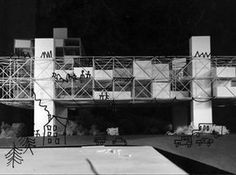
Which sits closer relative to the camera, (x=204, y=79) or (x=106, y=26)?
(x=204, y=79)

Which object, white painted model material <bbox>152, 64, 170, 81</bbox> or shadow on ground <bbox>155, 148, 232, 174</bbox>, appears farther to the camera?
white painted model material <bbox>152, 64, 170, 81</bbox>

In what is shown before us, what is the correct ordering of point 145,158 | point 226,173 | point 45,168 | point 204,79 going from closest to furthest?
point 45,168 → point 145,158 → point 226,173 → point 204,79

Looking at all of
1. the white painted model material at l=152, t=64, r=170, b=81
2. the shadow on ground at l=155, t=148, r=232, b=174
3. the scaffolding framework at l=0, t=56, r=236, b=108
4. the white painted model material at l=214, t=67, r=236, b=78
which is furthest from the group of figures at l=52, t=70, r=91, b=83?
the shadow on ground at l=155, t=148, r=232, b=174

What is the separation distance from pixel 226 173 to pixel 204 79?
9.18 ft

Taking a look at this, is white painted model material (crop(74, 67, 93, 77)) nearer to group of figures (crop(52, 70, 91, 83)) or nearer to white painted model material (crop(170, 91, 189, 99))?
group of figures (crop(52, 70, 91, 83))

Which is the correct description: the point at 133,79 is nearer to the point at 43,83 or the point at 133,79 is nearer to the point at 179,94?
the point at 179,94

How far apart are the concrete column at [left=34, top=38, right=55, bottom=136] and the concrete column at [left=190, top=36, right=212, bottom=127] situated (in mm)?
2149

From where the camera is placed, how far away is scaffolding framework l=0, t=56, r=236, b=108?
583 cm

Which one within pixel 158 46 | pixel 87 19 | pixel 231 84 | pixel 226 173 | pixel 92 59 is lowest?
pixel 226 173

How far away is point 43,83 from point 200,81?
7.87 ft

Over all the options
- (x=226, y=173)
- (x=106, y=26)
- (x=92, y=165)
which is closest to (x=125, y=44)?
(x=106, y=26)

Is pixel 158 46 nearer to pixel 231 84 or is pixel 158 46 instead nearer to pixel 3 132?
pixel 231 84

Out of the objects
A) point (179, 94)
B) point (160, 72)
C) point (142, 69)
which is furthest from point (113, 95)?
point (179, 94)

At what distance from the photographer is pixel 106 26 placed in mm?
7367
